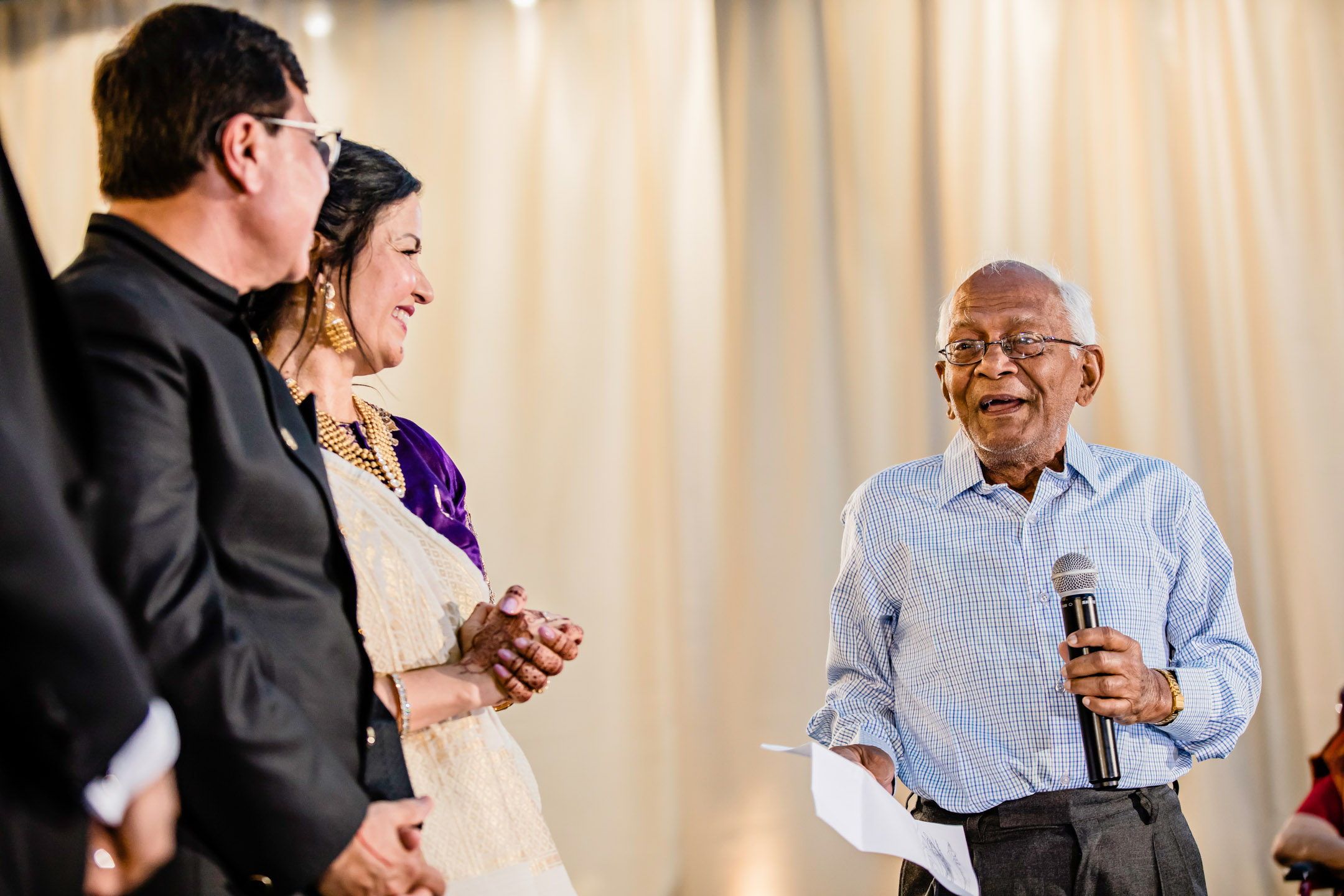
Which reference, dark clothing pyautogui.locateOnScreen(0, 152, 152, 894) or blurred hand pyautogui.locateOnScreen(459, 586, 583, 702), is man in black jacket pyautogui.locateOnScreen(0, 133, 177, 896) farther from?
blurred hand pyautogui.locateOnScreen(459, 586, 583, 702)

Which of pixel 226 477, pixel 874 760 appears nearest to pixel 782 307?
pixel 874 760

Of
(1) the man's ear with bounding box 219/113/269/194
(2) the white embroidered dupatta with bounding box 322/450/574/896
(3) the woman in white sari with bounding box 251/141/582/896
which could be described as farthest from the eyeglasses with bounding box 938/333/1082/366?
(1) the man's ear with bounding box 219/113/269/194

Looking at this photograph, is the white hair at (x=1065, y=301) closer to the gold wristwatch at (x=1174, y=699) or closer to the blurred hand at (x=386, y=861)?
the gold wristwatch at (x=1174, y=699)

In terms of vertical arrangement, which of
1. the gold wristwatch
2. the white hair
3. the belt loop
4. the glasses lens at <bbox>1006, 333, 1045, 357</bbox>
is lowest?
the belt loop

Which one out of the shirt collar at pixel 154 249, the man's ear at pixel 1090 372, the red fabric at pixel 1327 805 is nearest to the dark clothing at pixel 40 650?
the shirt collar at pixel 154 249

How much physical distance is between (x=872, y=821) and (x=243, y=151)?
113cm

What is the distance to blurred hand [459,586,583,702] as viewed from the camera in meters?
1.47

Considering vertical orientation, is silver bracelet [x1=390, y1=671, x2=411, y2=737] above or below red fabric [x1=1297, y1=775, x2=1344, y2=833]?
above

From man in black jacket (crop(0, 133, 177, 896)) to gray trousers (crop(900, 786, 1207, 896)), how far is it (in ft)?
4.60

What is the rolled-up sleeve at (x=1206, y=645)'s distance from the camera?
1844 mm

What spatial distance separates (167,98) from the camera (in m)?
1.12

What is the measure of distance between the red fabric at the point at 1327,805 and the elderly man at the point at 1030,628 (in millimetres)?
285

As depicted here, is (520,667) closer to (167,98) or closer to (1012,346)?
(167,98)

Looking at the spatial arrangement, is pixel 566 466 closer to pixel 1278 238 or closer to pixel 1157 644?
pixel 1157 644
